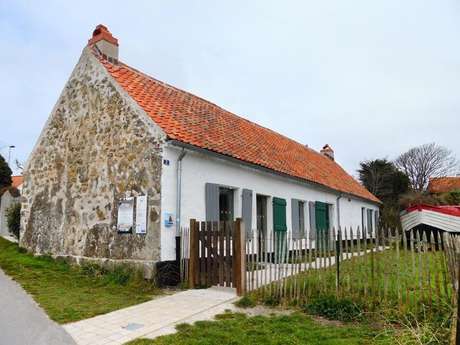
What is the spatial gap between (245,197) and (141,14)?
5953mm

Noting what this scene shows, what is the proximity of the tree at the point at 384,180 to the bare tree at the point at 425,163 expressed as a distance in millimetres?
8154

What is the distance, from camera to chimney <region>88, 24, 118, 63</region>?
12602 mm

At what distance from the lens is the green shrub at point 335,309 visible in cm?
625

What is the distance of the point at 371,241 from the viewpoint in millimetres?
6316

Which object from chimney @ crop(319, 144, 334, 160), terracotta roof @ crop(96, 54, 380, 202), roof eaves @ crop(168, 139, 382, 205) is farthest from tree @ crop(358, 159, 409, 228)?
terracotta roof @ crop(96, 54, 380, 202)

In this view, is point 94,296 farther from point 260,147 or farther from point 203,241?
point 260,147

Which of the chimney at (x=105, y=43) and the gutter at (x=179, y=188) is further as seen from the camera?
the chimney at (x=105, y=43)

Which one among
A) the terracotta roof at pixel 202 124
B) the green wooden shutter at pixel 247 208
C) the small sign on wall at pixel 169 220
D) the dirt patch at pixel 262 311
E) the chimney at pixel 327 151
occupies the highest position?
the chimney at pixel 327 151

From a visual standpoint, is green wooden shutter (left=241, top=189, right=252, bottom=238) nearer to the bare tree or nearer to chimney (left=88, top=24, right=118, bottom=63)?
chimney (left=88, top=24, right=118, bottom=63)

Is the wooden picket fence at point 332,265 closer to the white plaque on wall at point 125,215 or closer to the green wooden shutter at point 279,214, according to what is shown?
Result: the white plaque on wall at point 125,215

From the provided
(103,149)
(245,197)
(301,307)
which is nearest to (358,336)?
(301,307)

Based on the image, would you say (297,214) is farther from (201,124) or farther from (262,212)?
(201,124)

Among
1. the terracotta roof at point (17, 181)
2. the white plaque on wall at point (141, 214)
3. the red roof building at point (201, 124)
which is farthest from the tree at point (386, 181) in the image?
the terracotta roof at point (17, 181)

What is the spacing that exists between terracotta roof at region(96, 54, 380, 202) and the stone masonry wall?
20.3 inches
